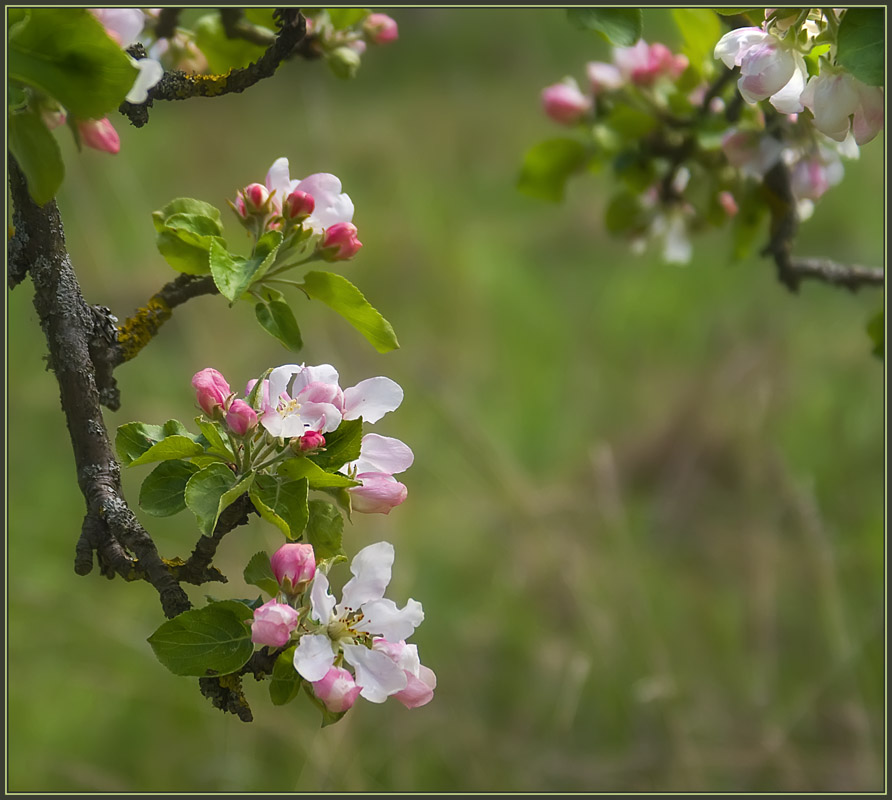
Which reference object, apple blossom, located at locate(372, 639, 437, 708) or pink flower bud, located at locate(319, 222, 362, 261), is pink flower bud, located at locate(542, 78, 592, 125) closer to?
pink flower bud, located at locate(319, 222, 362, 261)

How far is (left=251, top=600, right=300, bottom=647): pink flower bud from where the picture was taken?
0.36 meters

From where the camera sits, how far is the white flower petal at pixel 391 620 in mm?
383

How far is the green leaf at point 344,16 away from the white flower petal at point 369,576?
1.17 feet

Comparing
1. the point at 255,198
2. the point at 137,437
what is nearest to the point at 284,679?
the point at 137,437

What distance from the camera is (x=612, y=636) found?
1387 mm

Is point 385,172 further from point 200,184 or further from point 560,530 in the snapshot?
point 560,530

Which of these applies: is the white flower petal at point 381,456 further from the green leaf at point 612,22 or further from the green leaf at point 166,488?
the green leaf at point 612,22

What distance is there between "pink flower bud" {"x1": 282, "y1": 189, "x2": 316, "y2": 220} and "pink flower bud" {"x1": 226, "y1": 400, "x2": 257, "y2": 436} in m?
0.11

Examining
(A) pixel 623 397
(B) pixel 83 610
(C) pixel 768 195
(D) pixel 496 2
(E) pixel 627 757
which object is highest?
(D) pixel 496 2

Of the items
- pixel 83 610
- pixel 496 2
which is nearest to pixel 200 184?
pixel 83 610

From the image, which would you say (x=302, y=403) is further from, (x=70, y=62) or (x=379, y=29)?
(x=379, y=29)

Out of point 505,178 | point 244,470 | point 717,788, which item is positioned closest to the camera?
point 244,470

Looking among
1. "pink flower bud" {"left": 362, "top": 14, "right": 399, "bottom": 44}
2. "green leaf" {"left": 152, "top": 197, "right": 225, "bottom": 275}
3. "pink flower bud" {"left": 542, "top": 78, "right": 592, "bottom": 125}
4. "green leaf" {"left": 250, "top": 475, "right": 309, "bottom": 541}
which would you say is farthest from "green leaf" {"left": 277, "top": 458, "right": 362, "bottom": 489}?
"pink flower bud" {"left": 542, "top": 78, "right": 592, "bottom": 125}

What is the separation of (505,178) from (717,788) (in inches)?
84.0
